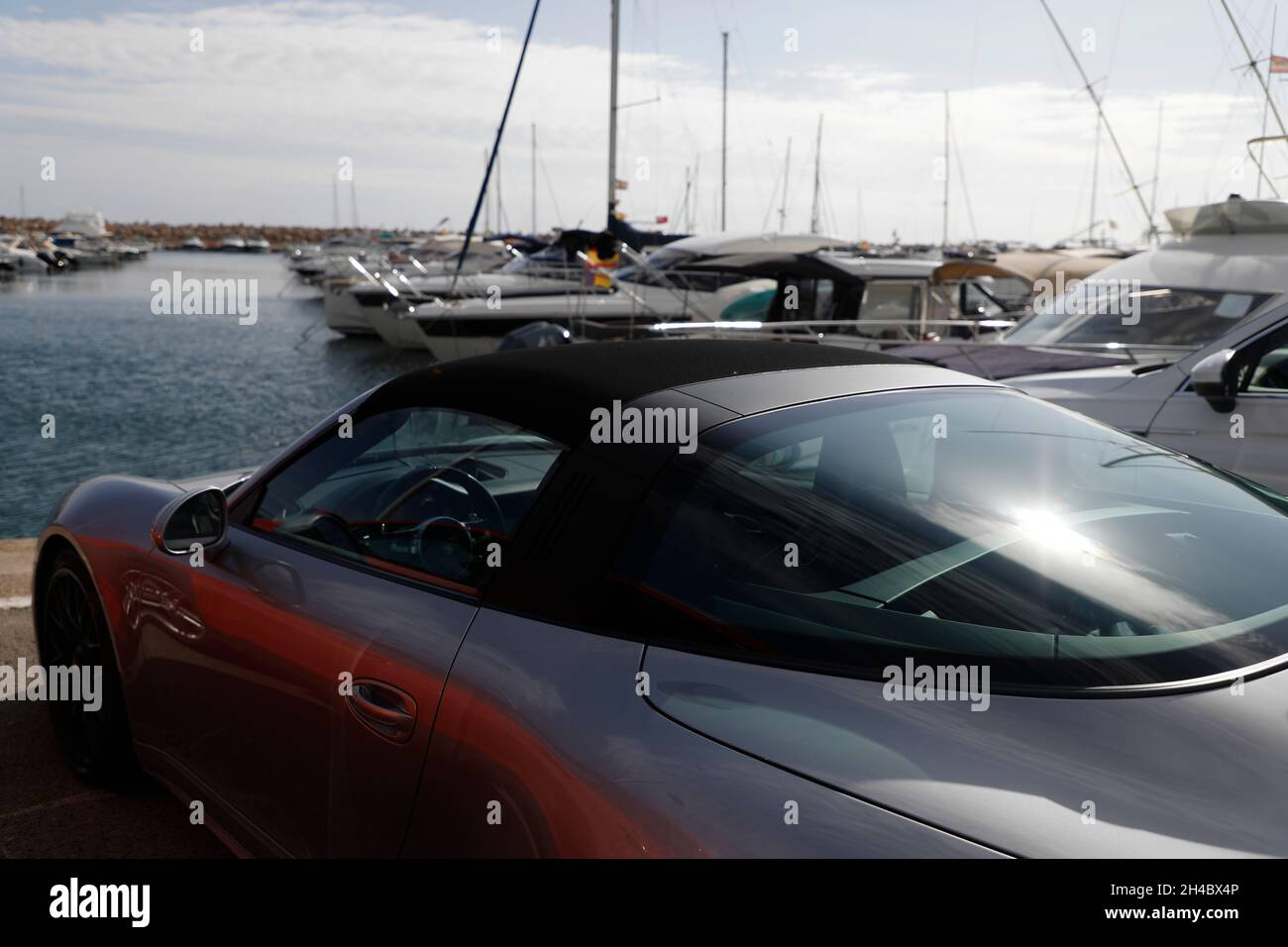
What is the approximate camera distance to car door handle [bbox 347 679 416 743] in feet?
6.80

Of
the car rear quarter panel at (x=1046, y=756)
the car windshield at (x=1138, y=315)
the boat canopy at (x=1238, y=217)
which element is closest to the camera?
the car rear quarter panel at (x=1046, y=756)

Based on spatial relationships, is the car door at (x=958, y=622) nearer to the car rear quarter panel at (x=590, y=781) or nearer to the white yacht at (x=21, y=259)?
the car rear quarter panel at (x=590, y=781)

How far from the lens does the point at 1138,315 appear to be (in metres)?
7.41

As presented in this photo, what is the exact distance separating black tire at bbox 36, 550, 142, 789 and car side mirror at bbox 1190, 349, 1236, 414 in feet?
14.7

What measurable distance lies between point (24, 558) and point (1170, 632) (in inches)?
248

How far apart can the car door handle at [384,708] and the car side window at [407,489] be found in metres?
0.26

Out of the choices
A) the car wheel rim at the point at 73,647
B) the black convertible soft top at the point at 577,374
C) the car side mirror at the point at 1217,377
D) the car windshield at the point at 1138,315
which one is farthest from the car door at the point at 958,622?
the car windshield at the point at 1138,315

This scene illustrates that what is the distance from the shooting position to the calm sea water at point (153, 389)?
1330 centimetres

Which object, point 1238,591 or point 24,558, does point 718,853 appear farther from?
point 24,558

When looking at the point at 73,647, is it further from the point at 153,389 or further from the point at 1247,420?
the point at 153,389

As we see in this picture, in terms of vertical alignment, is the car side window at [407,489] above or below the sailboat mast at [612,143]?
below

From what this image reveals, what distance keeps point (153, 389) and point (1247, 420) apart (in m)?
18.1

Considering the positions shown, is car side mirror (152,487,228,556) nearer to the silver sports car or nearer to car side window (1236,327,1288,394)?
the silver sports car
